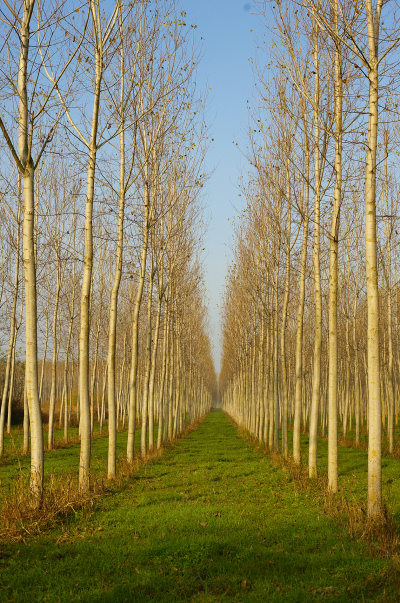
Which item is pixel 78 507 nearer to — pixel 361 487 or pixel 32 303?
pixel 32 303

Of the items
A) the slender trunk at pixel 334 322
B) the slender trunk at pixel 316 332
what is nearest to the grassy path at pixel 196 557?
the slender trunk at pixel 334 322

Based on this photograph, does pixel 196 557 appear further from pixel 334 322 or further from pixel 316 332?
pixel 316 332

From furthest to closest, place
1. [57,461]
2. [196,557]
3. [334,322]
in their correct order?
[57,461] < [334,322] < [196,557]

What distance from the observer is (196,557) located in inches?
208

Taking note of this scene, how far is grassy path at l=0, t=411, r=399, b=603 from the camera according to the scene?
449cm

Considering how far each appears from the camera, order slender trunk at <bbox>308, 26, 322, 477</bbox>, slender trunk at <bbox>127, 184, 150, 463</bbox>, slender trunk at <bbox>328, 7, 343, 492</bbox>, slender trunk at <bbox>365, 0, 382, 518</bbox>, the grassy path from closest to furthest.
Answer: the grassy path, slender trunk at <bbox>365, 0, 382, 518</bbox>, slender trunk at <bbox>328, 7, 343, 492</bbox>, slender trunk at <bbox>308, 26, 322, 477</bbox>, slender trunk at <bbox>127, 184, 150, 463</bbox>

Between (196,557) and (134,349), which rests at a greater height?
(134,349)

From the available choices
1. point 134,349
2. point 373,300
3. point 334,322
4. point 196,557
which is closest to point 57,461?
point 134,349

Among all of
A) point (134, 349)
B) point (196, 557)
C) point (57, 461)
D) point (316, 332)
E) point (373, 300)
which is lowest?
point (57, 461)

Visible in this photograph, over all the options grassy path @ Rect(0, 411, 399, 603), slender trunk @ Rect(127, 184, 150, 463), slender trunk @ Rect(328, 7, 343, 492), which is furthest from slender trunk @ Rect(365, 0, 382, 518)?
slender trunk @ Rect(127, 184, 150, 463)

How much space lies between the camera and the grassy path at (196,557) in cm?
449

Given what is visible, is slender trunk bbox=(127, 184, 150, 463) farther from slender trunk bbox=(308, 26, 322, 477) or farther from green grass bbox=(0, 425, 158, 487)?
slender trunk bbox=(308, 26, 322, 477)

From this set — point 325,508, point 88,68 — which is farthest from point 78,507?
point 88,68

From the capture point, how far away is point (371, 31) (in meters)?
6.47
